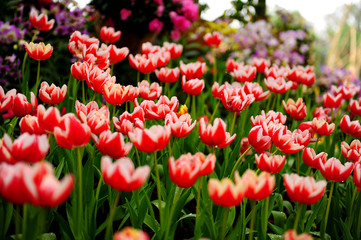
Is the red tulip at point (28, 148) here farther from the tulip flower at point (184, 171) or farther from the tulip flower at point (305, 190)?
the tulip flower at point (305, 190)

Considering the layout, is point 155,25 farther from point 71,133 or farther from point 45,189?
point 45,189

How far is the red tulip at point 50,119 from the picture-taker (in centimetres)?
102

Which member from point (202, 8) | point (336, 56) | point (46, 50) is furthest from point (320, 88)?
point (336, 56)

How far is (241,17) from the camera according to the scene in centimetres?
607

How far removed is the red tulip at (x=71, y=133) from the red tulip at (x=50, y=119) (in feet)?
0.11

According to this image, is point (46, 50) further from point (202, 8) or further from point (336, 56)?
point (336, 56)

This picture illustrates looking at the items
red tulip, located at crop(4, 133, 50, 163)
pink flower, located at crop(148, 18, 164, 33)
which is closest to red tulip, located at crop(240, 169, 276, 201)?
red tulip, located at crop(4, 133, 50, 163)

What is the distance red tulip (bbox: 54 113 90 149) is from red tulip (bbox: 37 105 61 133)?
3cm

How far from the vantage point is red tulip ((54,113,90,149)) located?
95cm

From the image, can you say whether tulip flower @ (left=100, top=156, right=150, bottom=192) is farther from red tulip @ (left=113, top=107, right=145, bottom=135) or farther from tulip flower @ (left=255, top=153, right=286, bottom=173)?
tulip flower @ (left=255, top=153, right=286, bottom=173)

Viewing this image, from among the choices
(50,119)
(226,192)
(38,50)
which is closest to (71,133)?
(50,119)

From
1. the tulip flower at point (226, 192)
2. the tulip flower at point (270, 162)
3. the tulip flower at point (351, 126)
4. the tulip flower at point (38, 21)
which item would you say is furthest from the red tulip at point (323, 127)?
the tulip flower at point (38, 21)

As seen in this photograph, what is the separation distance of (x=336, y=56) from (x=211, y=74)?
17.3 meters

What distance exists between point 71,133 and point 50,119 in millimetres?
110
